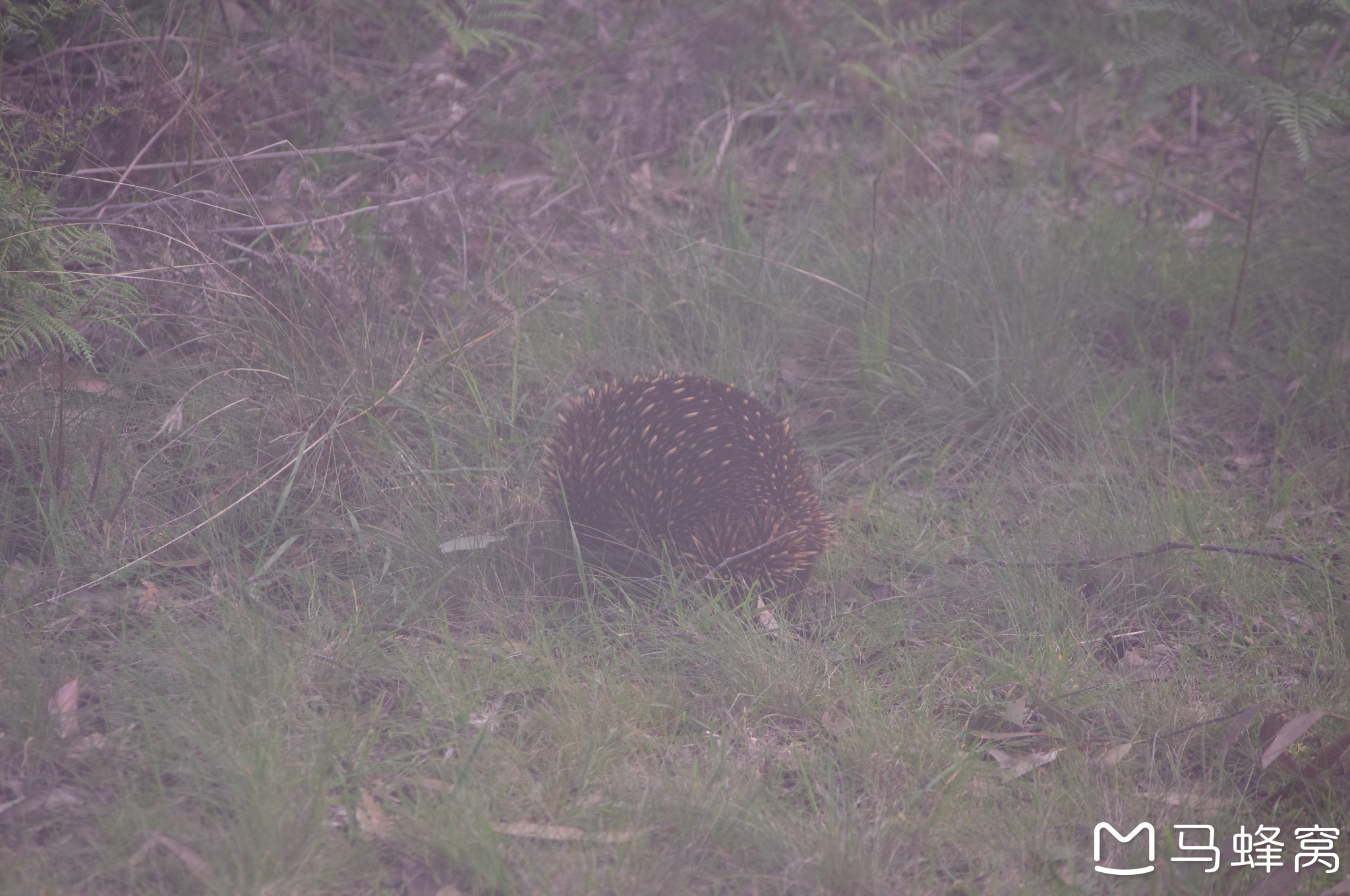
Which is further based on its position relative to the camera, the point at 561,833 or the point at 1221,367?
the point at 1221,367

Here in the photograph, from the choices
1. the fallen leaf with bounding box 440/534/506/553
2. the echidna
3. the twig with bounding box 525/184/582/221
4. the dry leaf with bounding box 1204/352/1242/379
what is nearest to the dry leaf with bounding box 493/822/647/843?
the echidna

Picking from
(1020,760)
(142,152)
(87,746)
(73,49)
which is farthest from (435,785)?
(73,49)

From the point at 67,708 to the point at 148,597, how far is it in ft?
1.97

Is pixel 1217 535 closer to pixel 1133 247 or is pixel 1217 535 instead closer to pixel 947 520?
pixel 947 520

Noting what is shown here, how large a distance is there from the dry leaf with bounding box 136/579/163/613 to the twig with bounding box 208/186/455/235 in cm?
147

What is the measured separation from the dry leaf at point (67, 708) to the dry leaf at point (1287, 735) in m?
3.10

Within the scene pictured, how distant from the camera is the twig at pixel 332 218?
404cm

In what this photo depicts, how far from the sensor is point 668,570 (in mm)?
3332

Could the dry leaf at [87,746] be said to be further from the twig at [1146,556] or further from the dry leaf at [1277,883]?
the dry leaf at [1277,883]

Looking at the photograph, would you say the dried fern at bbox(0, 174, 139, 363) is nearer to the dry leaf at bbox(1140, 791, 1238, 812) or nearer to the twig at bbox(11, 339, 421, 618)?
the twig at bbox(11, 339, 421, 618)

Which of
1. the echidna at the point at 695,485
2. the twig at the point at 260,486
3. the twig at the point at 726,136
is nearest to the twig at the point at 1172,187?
the twig at the point at 726,136

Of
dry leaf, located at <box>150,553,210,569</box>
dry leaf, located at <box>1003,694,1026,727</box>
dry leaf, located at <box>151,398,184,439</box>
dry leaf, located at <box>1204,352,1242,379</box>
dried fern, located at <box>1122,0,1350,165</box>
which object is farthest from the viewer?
dry leaf, located at <box>1204,352,1242,379</box>

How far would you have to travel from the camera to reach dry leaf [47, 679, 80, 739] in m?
2.48

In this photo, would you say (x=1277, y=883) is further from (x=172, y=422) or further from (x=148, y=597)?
(x=172, y=422)
